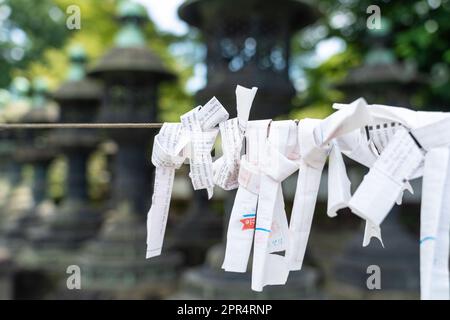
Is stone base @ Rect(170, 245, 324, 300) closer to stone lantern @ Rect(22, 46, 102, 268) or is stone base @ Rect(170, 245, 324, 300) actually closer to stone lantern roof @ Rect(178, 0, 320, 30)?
stone lantern roof @ Rect(178, 0, 320, 30)

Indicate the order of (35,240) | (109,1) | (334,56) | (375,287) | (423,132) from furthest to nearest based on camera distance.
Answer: (109,1)
(334,56)
(35,240)
(375,287)
(423,132)

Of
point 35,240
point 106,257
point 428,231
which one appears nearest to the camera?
point 428,231

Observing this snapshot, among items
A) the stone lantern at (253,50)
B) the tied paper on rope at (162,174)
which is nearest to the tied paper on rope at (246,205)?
the tied paper on rope at (162,174)

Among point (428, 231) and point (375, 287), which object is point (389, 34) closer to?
point (375, 287)

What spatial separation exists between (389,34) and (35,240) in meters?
7.68

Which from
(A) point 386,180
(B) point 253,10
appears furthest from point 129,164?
(A) point 386,180

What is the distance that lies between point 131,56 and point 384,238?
4856 mm

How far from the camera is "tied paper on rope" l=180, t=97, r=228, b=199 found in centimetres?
191

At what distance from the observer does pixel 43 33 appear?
18594 mm

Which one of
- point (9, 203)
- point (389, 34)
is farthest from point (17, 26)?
point (389, 34)

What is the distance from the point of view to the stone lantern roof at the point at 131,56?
21.0 feet

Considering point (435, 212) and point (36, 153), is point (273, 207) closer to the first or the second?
point (435, 212)

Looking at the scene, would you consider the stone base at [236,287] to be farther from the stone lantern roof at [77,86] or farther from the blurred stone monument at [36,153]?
the blurred stone monument at [36,153]

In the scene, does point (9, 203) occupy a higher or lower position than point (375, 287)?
higher
